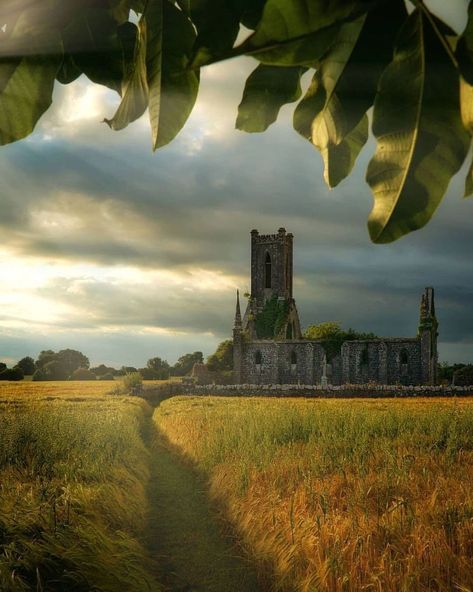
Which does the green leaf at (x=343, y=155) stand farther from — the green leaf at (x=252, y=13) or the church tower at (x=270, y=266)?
the church tower at (x=270, y=266)

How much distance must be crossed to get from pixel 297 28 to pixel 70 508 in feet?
20.4

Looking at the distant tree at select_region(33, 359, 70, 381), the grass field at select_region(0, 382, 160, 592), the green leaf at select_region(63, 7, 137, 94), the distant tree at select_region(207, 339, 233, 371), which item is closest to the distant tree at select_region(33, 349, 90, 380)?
the distant tree at select_region(33, 359, 70, 381)

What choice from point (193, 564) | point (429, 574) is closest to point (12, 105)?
point (429, 574)

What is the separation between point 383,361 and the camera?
43.4 meters

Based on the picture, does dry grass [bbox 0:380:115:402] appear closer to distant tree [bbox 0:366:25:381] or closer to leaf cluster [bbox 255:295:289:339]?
distant tree [bbox 0:366:25:381]

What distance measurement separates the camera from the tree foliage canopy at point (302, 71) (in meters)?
0.41

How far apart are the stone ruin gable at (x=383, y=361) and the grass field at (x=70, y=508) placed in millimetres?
34027

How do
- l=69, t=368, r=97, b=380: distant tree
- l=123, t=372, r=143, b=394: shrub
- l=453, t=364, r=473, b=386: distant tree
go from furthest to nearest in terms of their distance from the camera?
l=69, t=368, r=97, b=380: distant tree → l=453, t=364, r=473, b=386: distant tree → l=123, t=372, r=143, b=394: shrub

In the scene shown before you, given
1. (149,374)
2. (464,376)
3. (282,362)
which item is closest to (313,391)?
(282,362)

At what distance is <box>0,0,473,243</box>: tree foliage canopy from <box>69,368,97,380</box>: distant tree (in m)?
53.6

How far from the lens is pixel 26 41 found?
1.65ft

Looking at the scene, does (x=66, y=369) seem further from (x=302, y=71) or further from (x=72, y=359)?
(x=302, y=71)

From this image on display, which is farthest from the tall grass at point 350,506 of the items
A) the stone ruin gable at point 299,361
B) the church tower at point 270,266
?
the church tower at point 270,266

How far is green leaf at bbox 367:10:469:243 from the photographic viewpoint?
41cm
